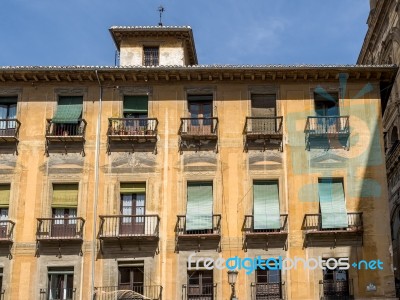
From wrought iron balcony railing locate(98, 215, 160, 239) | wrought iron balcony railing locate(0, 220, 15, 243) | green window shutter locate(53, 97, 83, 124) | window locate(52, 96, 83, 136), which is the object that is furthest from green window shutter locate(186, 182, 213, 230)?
wrought iron balcony railing locate(0, 220, 15, 243)

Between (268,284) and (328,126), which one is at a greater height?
(328,126)

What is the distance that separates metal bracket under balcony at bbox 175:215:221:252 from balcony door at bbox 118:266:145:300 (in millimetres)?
1680

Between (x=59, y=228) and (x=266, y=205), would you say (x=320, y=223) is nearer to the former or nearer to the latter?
(x=266, y=205)

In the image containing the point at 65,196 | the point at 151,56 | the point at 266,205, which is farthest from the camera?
the point at 151,56

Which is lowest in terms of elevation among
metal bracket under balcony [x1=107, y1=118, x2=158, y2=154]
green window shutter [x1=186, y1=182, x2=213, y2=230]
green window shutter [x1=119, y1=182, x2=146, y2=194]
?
green window shutter [x1=186, y1=182, x2=213, y2=230]

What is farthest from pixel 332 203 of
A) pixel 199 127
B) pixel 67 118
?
pixel 67 118

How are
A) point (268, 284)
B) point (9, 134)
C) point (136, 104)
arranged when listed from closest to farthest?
point (268, 284) → point (9, 134) → point (136, 104)

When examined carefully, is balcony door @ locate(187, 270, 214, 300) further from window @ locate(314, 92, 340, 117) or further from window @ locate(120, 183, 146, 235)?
window @ locate(314, 92, 340, 117)

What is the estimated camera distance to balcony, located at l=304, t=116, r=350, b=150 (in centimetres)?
2700

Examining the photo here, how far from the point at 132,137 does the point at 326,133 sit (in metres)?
7.74

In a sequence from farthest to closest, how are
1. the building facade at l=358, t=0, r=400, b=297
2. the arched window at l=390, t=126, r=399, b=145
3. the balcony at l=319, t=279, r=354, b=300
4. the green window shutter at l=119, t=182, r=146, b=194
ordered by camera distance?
the arched window at l=390, t=126, r=399, b=145 < the building facade at l=358, t=0, r=400, b=297 < the green window shutter at l=119, t=182, r=146, b=194 < the balcony at l=319, t=279, r=354, b=300

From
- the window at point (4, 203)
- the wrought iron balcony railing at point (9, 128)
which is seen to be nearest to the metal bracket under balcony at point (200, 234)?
the window at point (4, 203)

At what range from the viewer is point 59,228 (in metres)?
26.1

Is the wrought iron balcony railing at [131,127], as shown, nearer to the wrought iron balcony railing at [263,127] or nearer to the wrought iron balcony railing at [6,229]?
the wrought iron balcony railing at [263,127]
